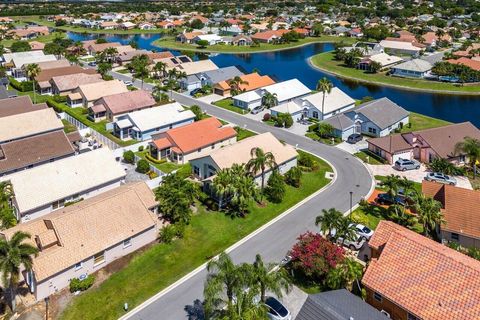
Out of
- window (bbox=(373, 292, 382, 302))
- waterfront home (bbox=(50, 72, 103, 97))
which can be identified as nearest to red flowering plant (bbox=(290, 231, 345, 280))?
window (bbox=(373, 292, 382, 302))

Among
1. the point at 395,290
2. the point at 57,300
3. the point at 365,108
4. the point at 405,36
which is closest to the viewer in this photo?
the point at 395,290

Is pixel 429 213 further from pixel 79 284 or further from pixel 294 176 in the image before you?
pixel 79 284

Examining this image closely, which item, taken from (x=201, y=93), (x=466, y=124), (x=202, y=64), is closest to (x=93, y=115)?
(x=201, y=93)

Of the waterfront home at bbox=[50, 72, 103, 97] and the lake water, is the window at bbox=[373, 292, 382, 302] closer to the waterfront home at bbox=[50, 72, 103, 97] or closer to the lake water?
the lake water

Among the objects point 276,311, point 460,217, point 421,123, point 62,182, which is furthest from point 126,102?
point 460,217

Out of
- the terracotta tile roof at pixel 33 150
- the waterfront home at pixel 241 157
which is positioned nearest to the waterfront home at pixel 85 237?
the waterfront home at pixel 241 157

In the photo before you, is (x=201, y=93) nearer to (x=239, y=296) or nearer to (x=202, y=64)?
(x=202, y=64)
